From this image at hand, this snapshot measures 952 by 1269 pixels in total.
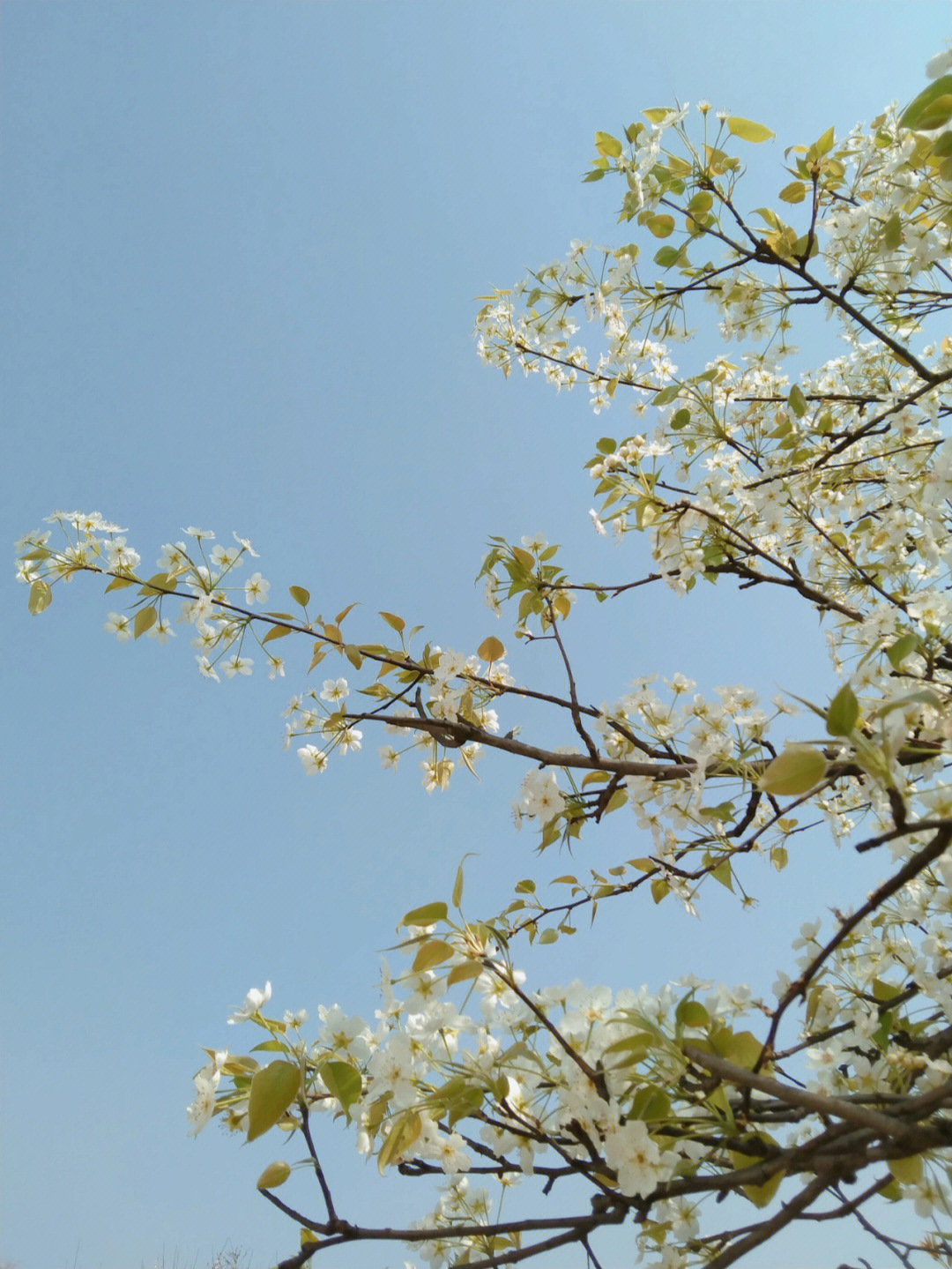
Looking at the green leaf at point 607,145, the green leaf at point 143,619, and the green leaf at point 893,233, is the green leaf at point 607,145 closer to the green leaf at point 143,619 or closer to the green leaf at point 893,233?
the green leaf at point 893,233

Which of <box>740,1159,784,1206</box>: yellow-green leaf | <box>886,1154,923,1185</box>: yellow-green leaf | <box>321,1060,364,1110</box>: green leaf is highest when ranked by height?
<box>321,1060,364,1110</box>: green leaf

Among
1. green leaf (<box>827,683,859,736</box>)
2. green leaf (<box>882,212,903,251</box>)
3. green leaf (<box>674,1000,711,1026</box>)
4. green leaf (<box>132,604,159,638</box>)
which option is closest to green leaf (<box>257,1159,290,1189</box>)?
green leaf (<box>674,1000,711,1026</box>)

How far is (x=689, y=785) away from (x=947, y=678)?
1.03 metres

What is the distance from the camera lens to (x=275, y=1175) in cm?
109

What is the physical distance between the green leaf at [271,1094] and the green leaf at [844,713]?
2.36 feet

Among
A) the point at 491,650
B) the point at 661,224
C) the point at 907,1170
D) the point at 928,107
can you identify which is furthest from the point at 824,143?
the point at 907,1170

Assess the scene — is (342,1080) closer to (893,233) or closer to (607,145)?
(893,233)

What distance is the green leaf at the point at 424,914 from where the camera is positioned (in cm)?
103

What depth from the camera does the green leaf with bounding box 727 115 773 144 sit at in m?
2.15

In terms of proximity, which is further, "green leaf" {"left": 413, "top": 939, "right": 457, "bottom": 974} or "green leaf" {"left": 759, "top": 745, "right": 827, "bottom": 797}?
"green leaf" {"left": 413, "top": 939, "right": 457, "bottom": 974}

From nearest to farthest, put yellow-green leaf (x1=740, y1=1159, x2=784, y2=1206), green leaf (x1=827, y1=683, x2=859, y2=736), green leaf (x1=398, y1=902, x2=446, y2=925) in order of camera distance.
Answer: green leaf (x1=827, y1=683, x2=859, y2=736) → yellow-green leaf (x1=740, y1=1159, x2=784, y2=1206) → green leaf (x1=398, y1=902, x2=446, y2=925)

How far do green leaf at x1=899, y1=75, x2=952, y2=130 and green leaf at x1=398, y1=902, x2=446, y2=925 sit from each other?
137 cm

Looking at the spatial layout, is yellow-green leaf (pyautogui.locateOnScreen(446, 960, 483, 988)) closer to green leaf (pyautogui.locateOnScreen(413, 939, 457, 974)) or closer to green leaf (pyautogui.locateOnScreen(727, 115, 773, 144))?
green leaf (pyautogui.locateOnScreen(413, 939, 457, 974))

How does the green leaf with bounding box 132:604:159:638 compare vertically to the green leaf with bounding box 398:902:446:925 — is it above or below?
above
